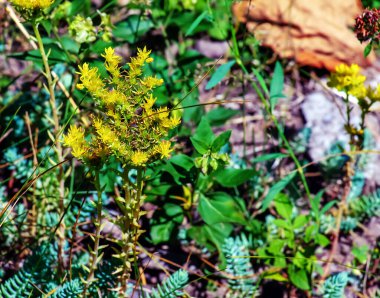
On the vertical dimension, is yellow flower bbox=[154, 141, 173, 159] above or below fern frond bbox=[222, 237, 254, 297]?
above

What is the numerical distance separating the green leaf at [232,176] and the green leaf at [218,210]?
0.11 metres

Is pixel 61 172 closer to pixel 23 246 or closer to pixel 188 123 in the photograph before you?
pixel 23 246

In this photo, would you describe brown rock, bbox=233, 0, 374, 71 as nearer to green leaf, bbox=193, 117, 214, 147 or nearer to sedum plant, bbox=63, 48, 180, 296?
green leaf, bbox=193, 117, 214, 147

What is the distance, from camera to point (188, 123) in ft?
9.22

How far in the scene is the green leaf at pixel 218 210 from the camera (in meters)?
2.29

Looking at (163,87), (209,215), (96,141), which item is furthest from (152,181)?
(96,141)

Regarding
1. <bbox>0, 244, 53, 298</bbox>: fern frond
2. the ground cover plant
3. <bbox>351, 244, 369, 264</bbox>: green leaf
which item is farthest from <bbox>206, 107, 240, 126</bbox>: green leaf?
<bbox>0, 244, 53, 298</bbox>: fern frond

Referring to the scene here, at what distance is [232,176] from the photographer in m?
2.30

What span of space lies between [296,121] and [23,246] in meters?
1.95

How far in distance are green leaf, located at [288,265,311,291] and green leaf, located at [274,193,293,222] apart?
247mm

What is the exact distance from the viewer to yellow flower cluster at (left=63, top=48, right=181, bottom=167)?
151 centimetres

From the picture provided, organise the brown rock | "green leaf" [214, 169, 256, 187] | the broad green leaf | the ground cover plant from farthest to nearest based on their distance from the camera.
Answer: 1. the brown rock
2. the broad green leaf
3. "green leaf" [214, 169, 256, 187]
4. the ground cover plant

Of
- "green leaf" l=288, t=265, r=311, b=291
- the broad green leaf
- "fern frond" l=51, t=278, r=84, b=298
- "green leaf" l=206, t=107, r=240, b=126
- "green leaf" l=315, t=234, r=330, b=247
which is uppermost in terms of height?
"green leaf" l=206, t=107, r=240, b=126

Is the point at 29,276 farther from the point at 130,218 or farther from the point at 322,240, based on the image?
the point at 322,240
